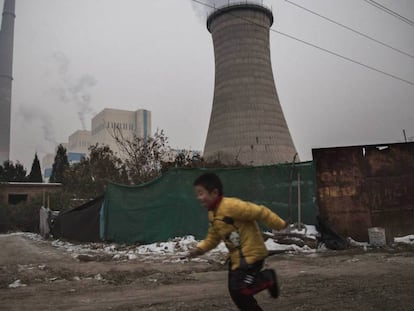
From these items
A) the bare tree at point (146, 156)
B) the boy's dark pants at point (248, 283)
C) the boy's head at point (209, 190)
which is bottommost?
the boy's dark pants at point (248, 283)

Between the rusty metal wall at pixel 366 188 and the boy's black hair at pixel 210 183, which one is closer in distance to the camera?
the boy's black hair at pixel 210 183

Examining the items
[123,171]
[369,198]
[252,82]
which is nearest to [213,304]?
[369,198]

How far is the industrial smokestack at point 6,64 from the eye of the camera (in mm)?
109500

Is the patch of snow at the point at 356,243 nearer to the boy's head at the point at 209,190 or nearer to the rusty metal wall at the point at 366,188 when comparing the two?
the rusty metal wall at the point at 366,188

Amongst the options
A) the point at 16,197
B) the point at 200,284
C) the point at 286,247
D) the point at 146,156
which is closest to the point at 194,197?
the point at 286,247

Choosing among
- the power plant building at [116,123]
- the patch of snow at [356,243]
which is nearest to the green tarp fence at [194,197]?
the patch of snow at [356,243]

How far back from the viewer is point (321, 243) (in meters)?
8.58

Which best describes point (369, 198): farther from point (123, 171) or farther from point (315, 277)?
point (123, 171)

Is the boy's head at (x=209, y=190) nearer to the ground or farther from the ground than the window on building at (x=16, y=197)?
nearer to the ground

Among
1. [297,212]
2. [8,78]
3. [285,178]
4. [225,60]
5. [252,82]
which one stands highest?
[8,78]

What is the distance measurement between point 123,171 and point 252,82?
17.4 meters

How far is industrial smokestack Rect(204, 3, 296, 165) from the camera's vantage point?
122 feet

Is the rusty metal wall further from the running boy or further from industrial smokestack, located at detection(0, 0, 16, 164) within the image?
industrial smokestack, located at detection(0, 0, 16, 164)

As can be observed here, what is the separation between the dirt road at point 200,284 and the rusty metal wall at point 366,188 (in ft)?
3.75
